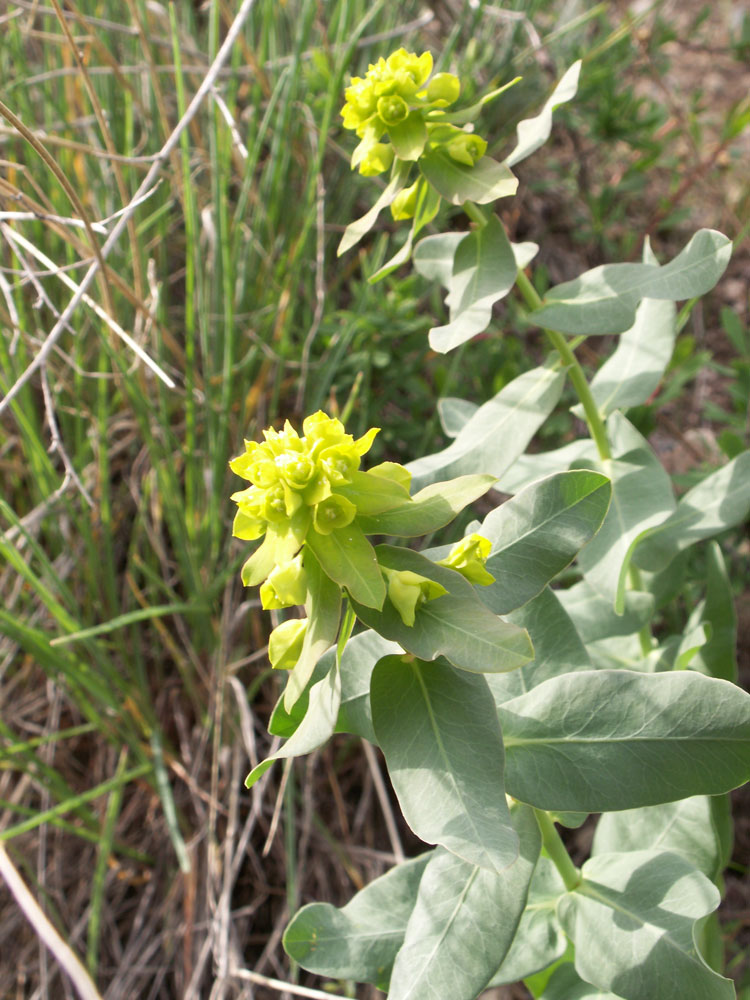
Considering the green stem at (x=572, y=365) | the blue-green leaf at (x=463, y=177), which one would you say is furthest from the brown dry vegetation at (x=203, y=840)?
the blue-green leaf at (x=463, y=177)

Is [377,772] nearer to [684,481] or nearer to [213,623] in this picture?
[213,623]

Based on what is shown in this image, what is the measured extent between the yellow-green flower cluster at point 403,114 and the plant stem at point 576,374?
0.65ft

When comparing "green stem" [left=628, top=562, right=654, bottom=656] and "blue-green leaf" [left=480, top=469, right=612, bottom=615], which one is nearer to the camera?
"blue-green leaf" [left=480, top=469, right=612, bottom=615]

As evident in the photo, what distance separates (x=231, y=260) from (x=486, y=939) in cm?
130

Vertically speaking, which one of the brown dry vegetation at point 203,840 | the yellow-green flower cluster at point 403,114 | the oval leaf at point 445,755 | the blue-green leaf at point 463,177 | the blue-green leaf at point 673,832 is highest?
the yellow-green flower cluster at point 403,114

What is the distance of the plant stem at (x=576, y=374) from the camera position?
1.21 m

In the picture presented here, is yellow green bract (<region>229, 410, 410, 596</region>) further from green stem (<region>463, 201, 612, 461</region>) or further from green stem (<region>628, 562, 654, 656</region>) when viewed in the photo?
green stem (<region>628, 562, 654, 656</region>)

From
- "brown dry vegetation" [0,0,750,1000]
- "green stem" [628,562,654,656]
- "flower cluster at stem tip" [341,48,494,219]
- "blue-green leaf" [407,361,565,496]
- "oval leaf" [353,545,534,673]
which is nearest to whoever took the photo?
"oval leaf" [353,545,534,673]

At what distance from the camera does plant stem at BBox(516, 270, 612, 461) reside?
121 centimetres

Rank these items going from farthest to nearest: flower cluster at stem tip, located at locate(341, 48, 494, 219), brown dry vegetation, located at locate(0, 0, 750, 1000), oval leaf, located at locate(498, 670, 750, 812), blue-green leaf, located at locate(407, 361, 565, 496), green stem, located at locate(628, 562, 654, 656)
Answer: brown dry vegetation, located at locate(0, 0, 750, 1000) → green stem, located at locate(628, 562, 654, 656) → blue-green leaf, located at locate(407, 361, 565, 496) → flower cluster at stem tip, located at locate(341, 48, 494, 219) → oval leaf, located at locate(498, 670, 750, 812)

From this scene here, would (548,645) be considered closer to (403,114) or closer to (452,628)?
A: (452,628)

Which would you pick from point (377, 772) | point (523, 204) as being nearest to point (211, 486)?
point (377, 772)

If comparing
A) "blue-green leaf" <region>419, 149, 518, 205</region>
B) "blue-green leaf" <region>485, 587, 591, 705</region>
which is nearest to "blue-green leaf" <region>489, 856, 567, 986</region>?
"blue-green leaf" <region>485, 587, 591, 705</region>

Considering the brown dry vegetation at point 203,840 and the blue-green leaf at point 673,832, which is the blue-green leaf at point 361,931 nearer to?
the blue-green leaf at point 673,832
